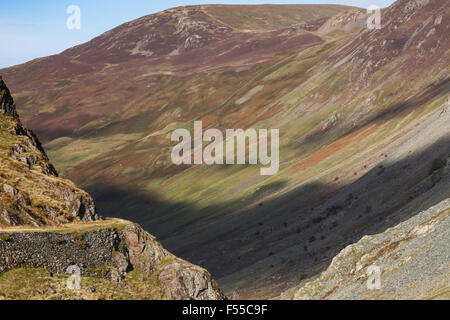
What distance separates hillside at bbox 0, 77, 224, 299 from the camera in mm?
30625

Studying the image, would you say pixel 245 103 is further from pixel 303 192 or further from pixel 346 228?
pixel 346 228

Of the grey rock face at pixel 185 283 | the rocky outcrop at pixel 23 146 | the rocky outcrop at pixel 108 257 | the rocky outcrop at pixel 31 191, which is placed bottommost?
the grey rock face at pixel 185 283

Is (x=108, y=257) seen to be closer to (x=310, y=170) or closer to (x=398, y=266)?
(x=398, y=266)

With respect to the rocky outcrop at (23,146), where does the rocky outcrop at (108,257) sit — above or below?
below

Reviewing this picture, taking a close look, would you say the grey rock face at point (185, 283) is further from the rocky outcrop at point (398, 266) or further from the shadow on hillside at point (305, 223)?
the shadow on hillside at point (305, 223)

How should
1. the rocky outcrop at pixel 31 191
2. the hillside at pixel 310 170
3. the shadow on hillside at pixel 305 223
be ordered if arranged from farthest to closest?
1. the hillside at pixel 310 170
2. the shadow on hillside at pixel 305 223
3. the rocky outcrop at pixel 31 191

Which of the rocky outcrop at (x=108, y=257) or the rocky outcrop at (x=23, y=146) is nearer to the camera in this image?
the rocky outcrop at (x=108, y=257)

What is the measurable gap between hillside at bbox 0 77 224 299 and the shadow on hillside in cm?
2337

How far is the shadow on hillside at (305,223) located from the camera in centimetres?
6028

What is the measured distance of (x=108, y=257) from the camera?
34.2 metres

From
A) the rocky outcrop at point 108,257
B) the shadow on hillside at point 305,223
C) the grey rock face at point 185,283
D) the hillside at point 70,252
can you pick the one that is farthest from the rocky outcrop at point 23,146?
the shadow on hillside at point 305,223

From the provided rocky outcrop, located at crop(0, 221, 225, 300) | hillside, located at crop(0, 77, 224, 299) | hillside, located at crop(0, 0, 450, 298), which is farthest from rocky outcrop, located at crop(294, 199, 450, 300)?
hillside, located at crop(0, 0, 450, 298)

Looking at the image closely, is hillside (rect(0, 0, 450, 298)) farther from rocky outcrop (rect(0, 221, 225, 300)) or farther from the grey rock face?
rocky outcrop (rect(0, 221, 225, 300))

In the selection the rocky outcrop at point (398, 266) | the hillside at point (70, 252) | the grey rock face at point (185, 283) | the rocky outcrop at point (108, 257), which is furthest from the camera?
the grey rock face at point (185, 283)
